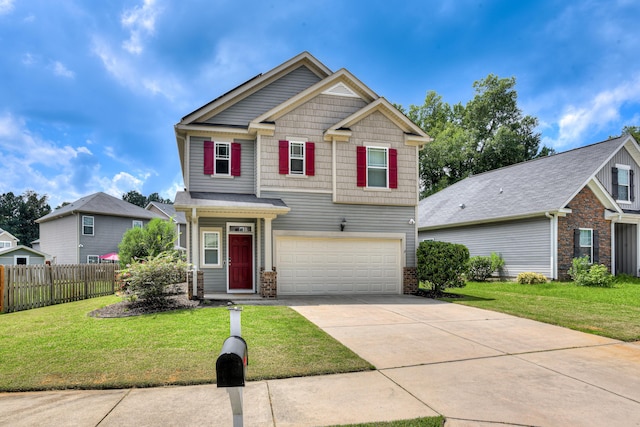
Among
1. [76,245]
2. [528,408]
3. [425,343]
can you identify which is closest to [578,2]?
[425,343]

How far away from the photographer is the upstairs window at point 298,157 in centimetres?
1334

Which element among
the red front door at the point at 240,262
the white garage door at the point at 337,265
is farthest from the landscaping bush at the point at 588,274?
the red front door at the point at 240,262

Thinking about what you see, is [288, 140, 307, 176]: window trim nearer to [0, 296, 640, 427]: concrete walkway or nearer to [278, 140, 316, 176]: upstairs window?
[278, 140, 316, 176]: upstairs window

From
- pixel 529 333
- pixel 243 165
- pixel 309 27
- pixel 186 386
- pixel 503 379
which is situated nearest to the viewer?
pixel 186 386

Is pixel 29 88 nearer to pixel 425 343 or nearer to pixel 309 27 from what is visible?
pixel 309 27

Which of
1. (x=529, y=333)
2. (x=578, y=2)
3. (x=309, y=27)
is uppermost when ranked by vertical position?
(x=578, y=2)

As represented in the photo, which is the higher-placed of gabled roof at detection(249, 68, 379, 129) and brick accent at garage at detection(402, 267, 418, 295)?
gabled roof at detection(249, 68, 379, 129)

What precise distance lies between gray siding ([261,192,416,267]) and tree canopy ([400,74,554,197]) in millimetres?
23727

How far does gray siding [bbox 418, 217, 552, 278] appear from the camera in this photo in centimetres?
1653

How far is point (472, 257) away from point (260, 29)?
14.8 m

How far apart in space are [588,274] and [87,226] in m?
30.6

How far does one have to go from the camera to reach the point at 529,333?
7.45m

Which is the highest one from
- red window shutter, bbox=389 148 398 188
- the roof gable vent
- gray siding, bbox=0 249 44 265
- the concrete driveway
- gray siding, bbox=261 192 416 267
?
the roof gable vent

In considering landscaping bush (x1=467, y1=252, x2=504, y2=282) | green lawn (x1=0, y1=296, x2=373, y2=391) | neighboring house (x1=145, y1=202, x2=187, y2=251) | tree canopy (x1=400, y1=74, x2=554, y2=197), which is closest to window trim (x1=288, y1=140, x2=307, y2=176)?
green lawn (x1=0, y1=296, x2=373, y2=391)
